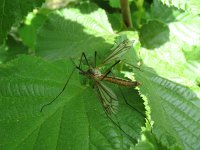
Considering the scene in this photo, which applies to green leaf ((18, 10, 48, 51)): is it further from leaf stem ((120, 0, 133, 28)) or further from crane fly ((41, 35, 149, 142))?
crane fly ((41, 35, 149, 142))

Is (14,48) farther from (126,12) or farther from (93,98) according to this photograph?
(93,98)

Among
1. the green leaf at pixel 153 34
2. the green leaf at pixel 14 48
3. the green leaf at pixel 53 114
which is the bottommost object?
the green leaf at pixel 53 114

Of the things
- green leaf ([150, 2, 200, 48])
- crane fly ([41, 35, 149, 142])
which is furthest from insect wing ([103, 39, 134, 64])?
green leaf ([150, 2, 200, 48])

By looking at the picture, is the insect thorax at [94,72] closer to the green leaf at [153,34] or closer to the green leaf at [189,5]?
the green leaf at [189,5]

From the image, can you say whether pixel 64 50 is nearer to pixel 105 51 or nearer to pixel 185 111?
pixel 105 51

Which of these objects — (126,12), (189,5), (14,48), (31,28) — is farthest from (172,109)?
(14,48)

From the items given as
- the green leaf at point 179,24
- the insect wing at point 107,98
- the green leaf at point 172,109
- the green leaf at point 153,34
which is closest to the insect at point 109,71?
the insect wing at point 107,98
